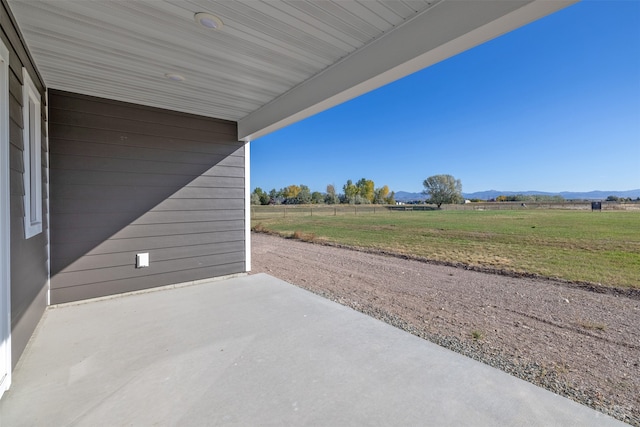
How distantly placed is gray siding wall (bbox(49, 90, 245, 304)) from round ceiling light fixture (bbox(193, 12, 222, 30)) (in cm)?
189

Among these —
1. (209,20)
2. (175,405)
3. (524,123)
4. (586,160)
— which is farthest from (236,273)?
(524,123)

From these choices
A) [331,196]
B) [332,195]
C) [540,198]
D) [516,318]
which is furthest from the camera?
[332,195]

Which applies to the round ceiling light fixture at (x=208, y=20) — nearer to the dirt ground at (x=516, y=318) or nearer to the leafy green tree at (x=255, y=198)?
the dirt ground at (x=516, y=318)

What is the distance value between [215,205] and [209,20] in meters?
2.38

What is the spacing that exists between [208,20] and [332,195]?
44.5 m

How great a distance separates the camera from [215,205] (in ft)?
11.8

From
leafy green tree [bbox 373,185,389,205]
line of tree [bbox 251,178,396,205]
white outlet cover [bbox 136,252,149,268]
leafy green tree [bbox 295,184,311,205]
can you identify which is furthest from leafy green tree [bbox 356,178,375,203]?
white outlet cover [bbox 136,252,149,268]

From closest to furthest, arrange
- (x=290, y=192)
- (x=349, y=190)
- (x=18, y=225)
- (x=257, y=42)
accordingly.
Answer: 1. (x=18, y=225)
2. (x=257, y=42)
3. (x=290, y=192)
4. (x=349, y=190)

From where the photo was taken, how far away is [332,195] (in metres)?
46.0

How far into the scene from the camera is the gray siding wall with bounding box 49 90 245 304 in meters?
2.67

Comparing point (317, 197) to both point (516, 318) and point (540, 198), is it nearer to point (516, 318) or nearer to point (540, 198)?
point (540, 198)

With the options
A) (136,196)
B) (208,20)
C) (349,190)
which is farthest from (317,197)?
(208,20)

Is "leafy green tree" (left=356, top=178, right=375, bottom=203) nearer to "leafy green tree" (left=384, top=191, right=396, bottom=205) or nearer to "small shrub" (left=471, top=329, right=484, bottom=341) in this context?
"leafy green tree" (left=384, top=191, right=396, bottom=205)

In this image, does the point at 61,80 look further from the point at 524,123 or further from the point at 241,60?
the point at 524,123
